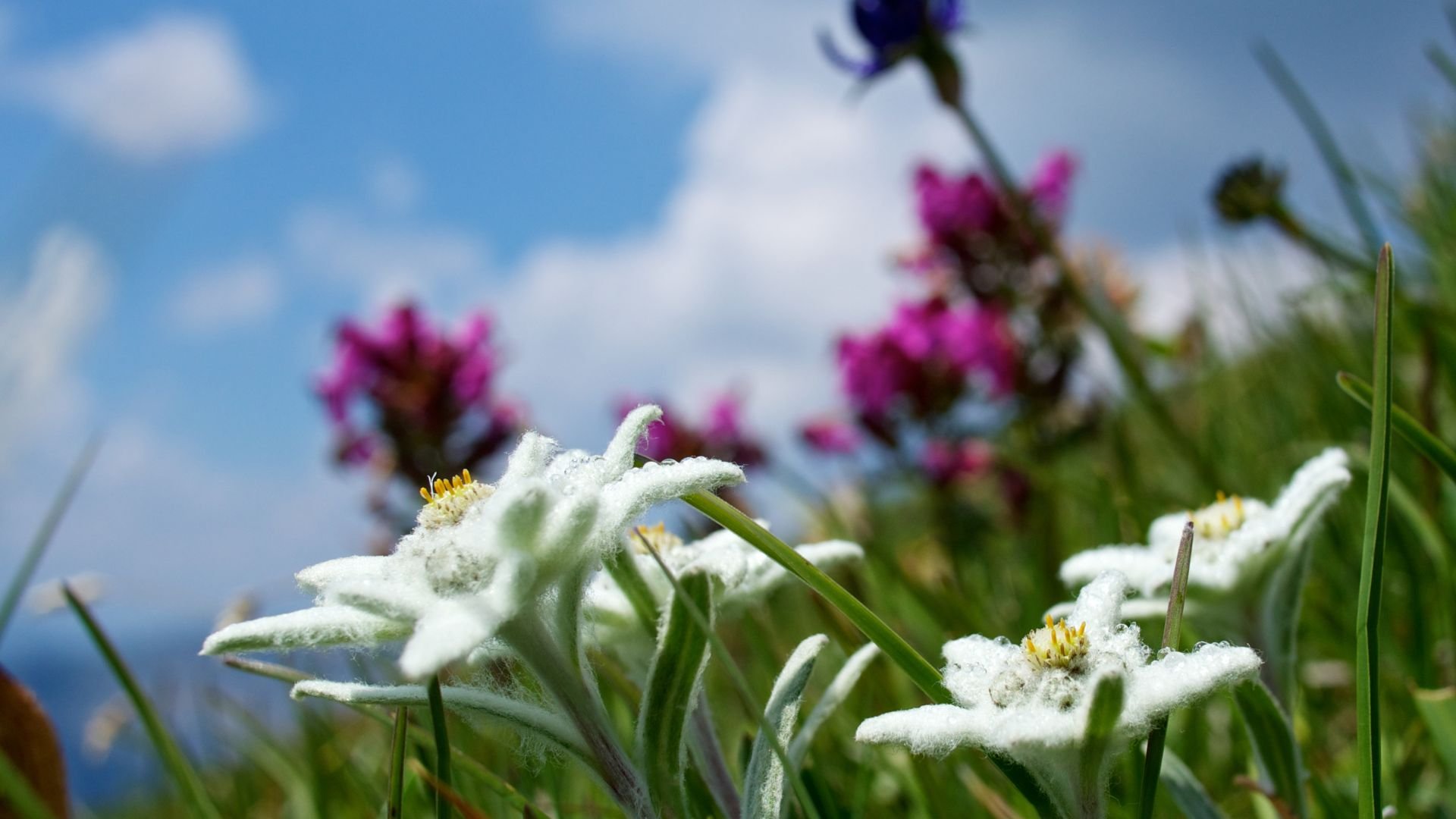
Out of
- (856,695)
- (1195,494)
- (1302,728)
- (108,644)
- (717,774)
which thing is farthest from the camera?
(1195,494)

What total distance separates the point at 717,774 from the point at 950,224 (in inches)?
216

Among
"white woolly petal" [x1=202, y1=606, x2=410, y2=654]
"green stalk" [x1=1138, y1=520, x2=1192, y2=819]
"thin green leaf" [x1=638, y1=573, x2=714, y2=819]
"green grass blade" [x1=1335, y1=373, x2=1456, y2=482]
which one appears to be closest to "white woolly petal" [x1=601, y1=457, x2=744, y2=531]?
"thin green leaf" [x1=638, y1=573, x2=714, y2=819]

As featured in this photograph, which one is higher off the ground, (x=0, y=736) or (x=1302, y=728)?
(x=0, y=736)

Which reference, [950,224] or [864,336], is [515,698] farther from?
[950,224]

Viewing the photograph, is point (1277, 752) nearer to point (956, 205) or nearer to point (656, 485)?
point (656, 485)

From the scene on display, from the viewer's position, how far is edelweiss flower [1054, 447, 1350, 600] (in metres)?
1.35

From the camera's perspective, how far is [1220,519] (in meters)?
1.48

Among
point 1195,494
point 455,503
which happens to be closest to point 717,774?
point 455,503

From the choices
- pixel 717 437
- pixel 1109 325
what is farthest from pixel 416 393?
pixel 1109 325

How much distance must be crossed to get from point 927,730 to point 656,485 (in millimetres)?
332

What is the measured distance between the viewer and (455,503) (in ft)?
3.57

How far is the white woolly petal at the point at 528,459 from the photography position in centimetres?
110

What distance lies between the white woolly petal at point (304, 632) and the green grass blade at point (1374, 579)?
886 mm

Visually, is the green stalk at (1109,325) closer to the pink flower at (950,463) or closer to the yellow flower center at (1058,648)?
the yellow flower center at (1058,648)
